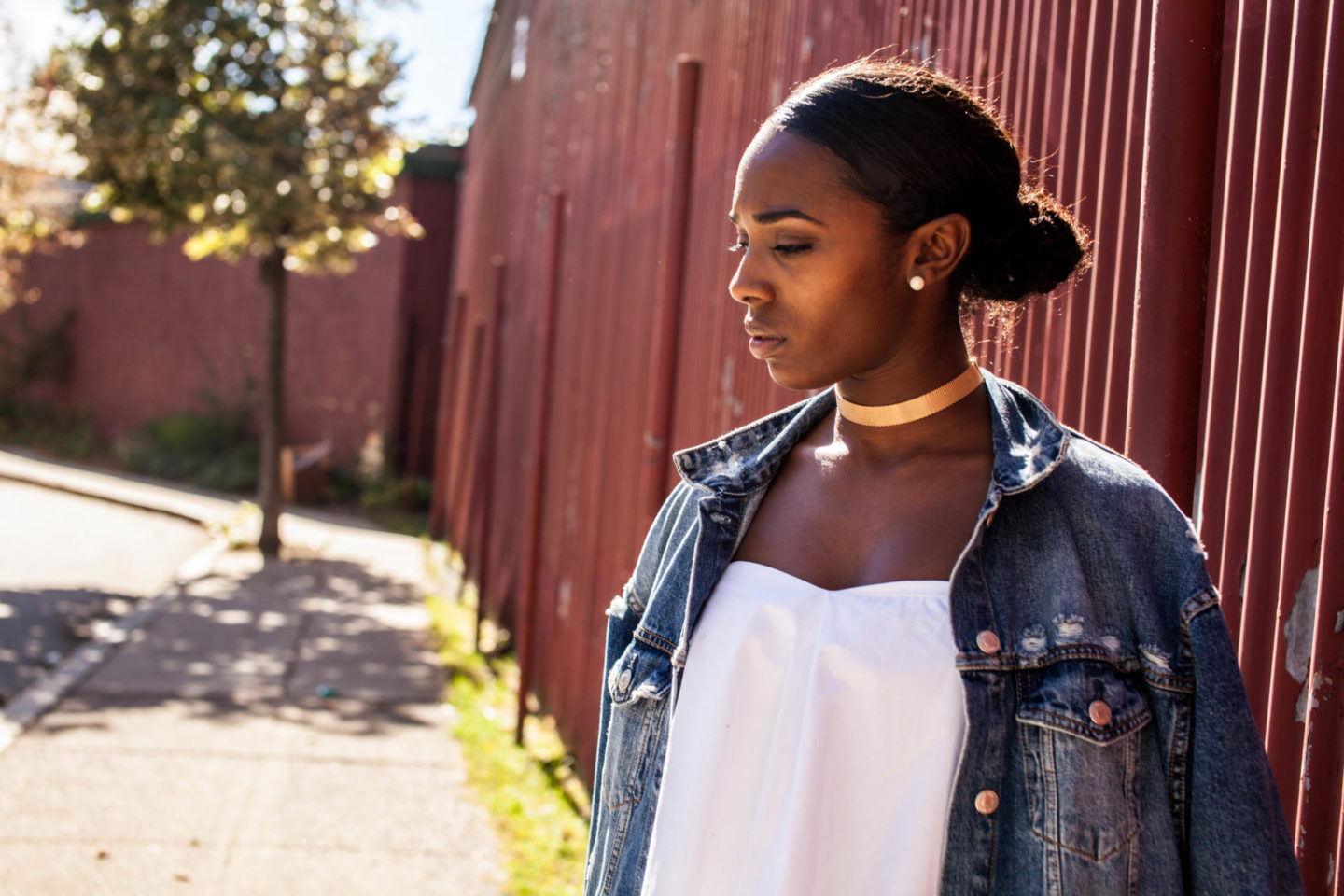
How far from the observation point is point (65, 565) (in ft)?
35.1

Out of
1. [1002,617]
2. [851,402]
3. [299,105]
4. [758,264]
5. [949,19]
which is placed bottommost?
[1002,617]

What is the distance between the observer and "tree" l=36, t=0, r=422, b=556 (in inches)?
432

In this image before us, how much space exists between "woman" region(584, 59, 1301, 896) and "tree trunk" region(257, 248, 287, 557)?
423 inches

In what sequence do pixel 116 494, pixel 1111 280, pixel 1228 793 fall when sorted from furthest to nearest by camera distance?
pixel 116 494 → pixel 1111 280 → pixel 1228 793

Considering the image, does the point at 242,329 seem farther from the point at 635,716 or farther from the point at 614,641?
the point at 635,716

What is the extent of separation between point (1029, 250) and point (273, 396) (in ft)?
37.3

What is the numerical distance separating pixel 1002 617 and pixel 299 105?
11.2 meters

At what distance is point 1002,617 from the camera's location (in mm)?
1513

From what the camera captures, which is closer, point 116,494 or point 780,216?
point 780,216

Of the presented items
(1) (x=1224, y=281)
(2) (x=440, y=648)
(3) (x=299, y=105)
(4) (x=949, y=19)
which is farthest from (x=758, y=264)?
(3) (x=299, y=105)

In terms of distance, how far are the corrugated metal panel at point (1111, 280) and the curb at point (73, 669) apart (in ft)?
7.92

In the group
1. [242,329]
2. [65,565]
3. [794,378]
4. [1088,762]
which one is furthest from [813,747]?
[242,329]

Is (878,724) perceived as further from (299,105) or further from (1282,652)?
(299,105)

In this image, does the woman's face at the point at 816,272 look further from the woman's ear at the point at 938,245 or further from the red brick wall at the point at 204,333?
the red brick wall at the point at 204,333
